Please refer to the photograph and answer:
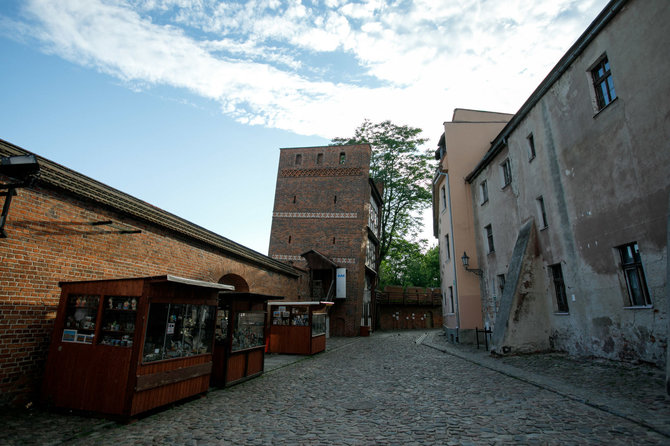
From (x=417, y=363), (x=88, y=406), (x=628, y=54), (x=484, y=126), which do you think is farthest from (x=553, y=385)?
(x=484, y=126)

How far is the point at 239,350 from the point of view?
8766 millimetres

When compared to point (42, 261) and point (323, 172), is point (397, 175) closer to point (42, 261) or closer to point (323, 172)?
point (323, 172)

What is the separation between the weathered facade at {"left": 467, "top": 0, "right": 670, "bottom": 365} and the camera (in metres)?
7.64

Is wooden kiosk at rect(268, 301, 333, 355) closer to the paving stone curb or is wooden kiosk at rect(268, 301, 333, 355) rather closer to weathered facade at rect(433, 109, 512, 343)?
the paving stone curb

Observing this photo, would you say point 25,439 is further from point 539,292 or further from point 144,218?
point 539,292

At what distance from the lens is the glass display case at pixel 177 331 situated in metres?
6.02

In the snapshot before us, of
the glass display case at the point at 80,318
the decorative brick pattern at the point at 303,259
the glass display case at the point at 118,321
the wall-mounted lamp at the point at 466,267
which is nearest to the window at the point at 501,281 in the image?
the wall-mounted lamp at the point at 466,267

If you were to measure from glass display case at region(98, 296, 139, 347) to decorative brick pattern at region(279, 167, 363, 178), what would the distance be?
24.0 m

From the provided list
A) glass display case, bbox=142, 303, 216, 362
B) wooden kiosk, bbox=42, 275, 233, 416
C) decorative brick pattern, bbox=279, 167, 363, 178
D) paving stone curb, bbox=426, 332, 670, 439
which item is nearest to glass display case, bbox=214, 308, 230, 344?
glass display case, bbox=142, 303, 216, 362

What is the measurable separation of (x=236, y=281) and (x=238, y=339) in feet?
19.0

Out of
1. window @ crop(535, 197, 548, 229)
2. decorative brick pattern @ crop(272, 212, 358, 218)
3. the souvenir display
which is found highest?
decorative brick pattern @ crop(272, 212, 358, 218)

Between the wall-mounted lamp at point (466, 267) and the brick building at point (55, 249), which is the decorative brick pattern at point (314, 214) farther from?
the brick building at point (55, 249)

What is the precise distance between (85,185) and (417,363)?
10.7 meters

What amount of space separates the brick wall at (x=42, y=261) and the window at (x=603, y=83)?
12.7 m
